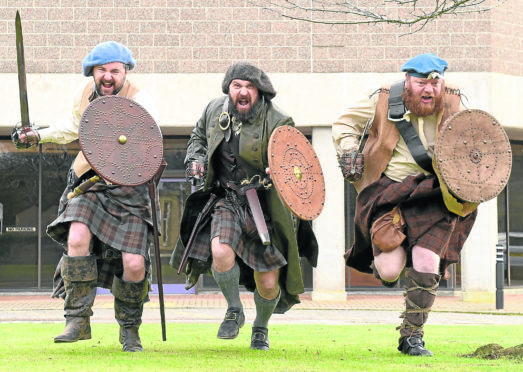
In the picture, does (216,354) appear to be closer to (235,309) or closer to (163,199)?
(235,309)

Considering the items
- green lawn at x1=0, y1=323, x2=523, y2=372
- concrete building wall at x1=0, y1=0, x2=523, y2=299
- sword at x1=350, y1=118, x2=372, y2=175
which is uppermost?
concrete building wall at x1=0, y1=0, x2=523, y2=299

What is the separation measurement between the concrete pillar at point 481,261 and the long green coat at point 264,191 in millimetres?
10939

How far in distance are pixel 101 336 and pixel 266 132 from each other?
2.30 m

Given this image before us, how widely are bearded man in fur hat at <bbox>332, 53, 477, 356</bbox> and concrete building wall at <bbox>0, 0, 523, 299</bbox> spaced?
10524 mm

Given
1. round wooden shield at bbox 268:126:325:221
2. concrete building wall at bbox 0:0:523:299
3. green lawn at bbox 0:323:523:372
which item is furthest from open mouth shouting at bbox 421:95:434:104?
concrete building wall at bbox 0:0:523:299

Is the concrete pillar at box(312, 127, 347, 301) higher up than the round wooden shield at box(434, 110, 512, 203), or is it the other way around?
the round wooden shield at box(434, 110, 512, 203)

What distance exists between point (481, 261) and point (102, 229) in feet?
40.2

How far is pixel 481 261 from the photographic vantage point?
1764 cm

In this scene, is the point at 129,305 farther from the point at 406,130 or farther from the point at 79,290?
the point at 406,130

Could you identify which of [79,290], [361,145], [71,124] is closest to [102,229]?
[79,290]

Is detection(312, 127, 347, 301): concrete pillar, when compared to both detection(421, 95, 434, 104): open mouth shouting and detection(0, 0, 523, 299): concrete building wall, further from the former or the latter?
detection(421, 95, 434, 104): open mouth shouting

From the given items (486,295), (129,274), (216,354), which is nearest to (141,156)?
(129,274)

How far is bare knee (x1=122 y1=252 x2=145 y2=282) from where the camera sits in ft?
21.1

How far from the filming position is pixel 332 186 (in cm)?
1756
